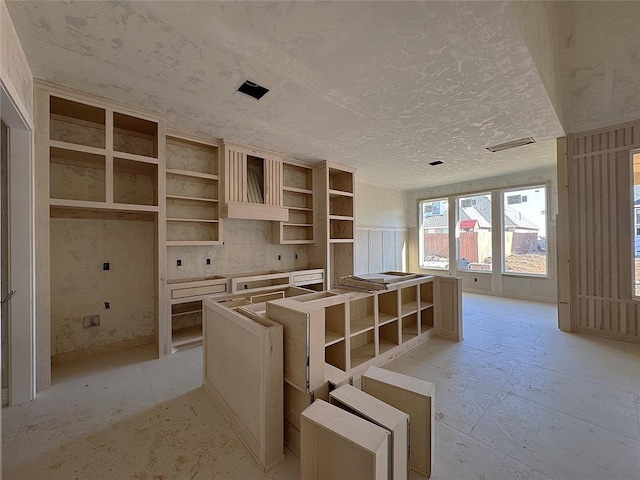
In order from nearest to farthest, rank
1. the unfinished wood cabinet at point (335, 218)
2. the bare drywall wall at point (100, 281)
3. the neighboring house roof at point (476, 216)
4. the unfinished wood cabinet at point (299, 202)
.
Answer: the bare drywall wall at point (100, 281) < the unfinished wood cabinet at point (335, 218) < the unfinished wood cabinet at point (299, 202) < the neighboring house roof at point (476, 216)

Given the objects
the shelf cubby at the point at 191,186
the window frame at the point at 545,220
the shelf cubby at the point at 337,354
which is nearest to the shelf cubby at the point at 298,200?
the shelf cubby at the point at 191,186

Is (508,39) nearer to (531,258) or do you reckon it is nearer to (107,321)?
(107,321)

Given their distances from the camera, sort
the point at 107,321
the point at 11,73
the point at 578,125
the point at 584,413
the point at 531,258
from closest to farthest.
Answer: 1. the point at 11,73
2. the point at 584,413
3. the point at 107,321
4. the point at 578,125
5. the point at 531,258

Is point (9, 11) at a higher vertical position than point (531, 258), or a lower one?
higher

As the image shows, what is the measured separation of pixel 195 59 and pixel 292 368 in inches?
95.0

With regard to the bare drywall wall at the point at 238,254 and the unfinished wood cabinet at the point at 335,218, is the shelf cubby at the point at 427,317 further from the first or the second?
the bare drywall wall at the point at 238,254

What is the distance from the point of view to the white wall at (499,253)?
5.41 m

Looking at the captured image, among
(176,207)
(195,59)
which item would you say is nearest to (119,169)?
(176,207)

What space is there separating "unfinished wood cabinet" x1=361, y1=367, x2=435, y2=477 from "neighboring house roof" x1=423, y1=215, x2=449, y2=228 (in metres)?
6.22

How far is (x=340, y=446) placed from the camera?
1256 millimetres

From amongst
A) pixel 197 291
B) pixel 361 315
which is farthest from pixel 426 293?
pixel 197 291

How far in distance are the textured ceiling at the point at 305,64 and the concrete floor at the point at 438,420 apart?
274cm

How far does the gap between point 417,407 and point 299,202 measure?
4.02m

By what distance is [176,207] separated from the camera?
365cm
